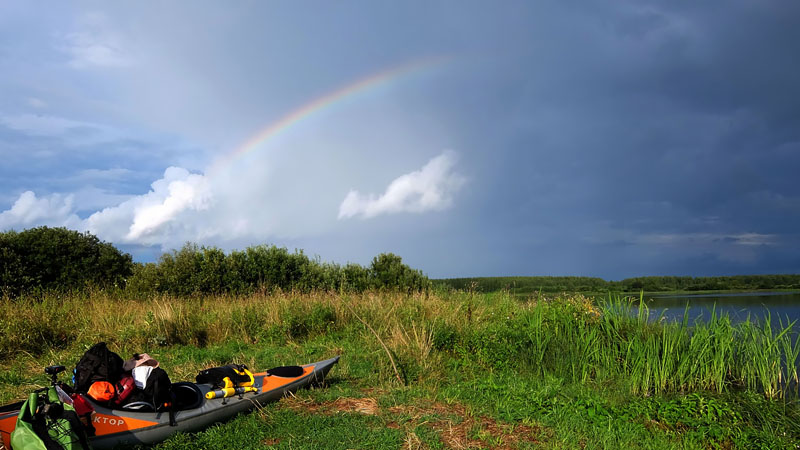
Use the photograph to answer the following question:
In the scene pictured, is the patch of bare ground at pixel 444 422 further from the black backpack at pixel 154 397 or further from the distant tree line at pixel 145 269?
the distant tree line at pixel 145 269

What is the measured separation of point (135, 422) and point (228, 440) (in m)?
0.91

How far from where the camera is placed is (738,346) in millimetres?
8508

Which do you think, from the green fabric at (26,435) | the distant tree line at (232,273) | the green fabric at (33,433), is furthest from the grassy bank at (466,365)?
the distant tree line at (232,273)

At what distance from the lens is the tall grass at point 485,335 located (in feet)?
26.6

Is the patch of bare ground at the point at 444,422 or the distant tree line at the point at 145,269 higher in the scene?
the distant tree line at the point at 145,269

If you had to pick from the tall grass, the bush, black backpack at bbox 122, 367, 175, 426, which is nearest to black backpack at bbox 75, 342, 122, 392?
black backpack at bbox 122, 367, 175, 426

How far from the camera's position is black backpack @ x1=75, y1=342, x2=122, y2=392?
499 cm

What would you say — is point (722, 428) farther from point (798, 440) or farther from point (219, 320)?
point (219, 320)

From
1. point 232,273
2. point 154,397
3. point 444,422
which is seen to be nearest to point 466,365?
point 444,422

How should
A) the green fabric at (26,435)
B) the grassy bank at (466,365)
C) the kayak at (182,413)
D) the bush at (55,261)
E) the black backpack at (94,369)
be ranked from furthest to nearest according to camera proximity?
the bush at (55,261) → the grassy bank at (466,365) → the black backpack at (94,369) → the kayak at (182,413) → the green fabric at (26,435)

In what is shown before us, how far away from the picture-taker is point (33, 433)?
390cm

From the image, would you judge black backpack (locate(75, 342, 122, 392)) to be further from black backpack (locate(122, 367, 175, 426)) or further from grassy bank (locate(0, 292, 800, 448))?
grassy bank (locate(0, 292, 800, 448))

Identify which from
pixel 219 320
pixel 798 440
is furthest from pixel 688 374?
pixel 219 320

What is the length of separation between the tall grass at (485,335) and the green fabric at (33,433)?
14.8 feet
